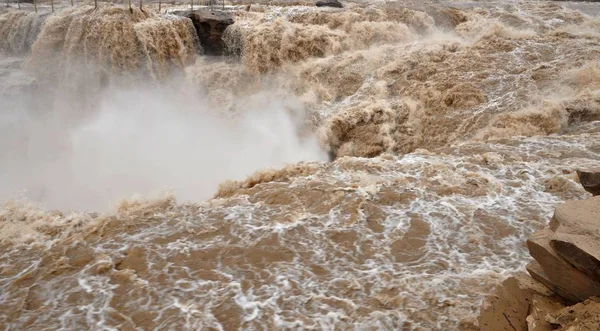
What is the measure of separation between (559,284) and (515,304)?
36 centimetres

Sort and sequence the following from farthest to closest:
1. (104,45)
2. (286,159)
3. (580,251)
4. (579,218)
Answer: (104,45), (286,159), (579,218), (580,251)

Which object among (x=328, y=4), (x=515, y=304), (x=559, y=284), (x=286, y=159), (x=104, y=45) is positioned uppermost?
(x=328, y=4)

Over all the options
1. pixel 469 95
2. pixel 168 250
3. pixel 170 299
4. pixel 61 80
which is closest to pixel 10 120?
pixel 61 80

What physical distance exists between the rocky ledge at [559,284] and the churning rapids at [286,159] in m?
0.32

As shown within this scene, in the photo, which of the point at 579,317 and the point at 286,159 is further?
the point at 286,159

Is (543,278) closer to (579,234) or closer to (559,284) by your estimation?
(559,284)

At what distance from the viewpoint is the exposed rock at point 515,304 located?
2984 mm

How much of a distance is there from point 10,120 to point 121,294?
28.5 ft

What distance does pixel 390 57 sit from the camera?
1047cm

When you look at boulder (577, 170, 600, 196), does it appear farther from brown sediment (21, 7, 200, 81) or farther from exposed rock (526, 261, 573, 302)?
brown sediment (21, 7, 200, 81)

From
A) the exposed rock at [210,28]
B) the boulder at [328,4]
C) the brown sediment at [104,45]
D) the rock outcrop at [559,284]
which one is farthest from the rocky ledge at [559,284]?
the boulder at [328,4]

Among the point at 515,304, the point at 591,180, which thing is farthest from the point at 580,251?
the point at 591,180

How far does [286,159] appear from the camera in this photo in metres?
9.27

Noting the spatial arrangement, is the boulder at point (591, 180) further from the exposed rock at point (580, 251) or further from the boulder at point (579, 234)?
the exposed rock at point (580, 251)
